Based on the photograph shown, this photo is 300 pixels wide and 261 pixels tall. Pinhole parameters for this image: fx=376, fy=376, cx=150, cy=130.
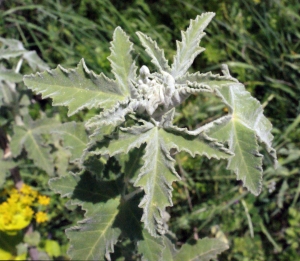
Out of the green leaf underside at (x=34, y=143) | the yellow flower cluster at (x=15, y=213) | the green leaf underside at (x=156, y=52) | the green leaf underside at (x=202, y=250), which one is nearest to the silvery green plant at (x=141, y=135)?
the green leaf underside at (x=156, y=52)

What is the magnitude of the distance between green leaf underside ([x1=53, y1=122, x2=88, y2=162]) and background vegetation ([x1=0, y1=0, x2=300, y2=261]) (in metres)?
0.64

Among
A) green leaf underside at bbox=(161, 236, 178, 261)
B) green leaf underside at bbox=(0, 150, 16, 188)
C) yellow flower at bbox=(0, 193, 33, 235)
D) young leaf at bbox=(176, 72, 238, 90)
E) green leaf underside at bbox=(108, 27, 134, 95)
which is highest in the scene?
young leaf at bbox=(176, 72, 238, 90)

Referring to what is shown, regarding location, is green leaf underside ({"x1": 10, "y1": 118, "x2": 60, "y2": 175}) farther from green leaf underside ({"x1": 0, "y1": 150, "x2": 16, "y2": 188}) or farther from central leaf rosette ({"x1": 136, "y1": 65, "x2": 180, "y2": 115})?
central leaf rosette ({"x1": 136, "y1": 65, "x2": 180, "y2": 115})

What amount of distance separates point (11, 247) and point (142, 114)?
145 cm

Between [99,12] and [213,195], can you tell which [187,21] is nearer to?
[99,12]

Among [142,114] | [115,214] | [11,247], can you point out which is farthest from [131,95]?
[11,247]

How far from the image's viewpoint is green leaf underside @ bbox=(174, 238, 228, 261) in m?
1.71

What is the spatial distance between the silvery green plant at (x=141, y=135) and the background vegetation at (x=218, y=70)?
0.94m

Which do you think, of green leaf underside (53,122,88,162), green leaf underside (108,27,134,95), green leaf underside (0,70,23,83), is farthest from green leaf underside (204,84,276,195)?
green leaf underside (0,70,23,83)

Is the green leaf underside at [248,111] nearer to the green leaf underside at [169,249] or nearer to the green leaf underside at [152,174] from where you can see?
the green leaf underside at [152,174]

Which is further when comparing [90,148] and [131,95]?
[131,95]

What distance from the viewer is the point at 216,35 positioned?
2.84 metres

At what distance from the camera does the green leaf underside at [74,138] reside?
5.60 ft

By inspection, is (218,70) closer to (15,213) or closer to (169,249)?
(169,249)
